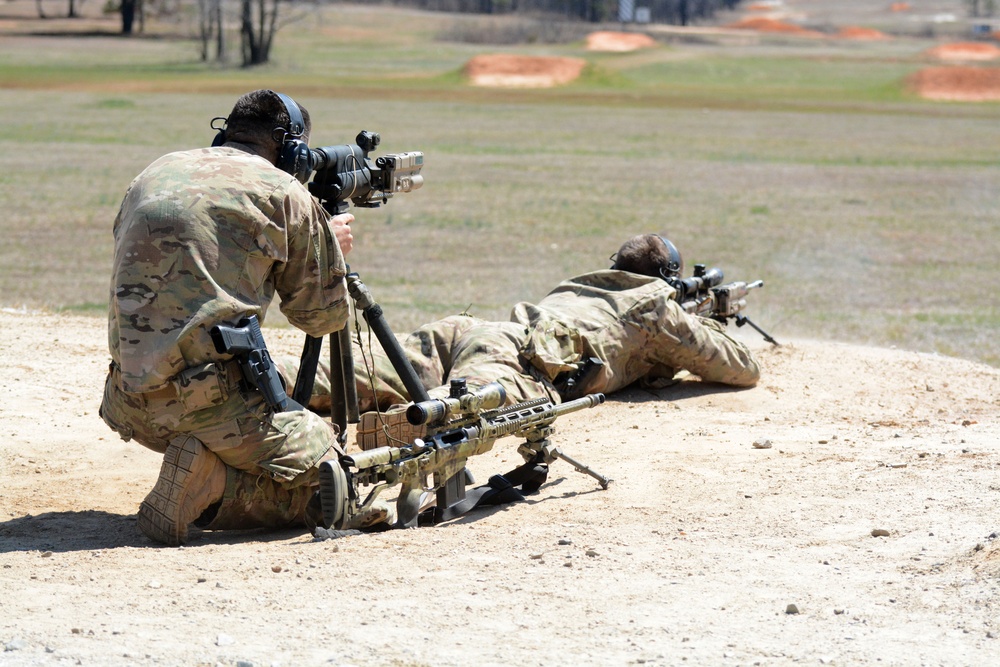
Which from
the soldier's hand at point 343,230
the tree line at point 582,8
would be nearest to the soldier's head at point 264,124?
the soldier's hand at point 343,230

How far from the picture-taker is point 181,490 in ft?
15.6

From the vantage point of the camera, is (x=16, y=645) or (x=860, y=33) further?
(x=860, y=33)

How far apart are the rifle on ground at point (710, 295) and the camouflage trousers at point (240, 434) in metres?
3.66

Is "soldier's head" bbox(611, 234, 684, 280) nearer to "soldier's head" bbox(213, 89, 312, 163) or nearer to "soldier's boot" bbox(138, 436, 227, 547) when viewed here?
"soldier's head" bbox(213, 89, 312, 163)

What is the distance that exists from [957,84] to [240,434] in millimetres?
56214

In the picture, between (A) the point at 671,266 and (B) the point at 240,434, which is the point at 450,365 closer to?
(A) the point at 671,266

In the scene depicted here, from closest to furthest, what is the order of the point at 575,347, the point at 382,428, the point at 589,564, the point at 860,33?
the point at 589,564, the point at 382,428, the point at 575,347, the point at 860,33

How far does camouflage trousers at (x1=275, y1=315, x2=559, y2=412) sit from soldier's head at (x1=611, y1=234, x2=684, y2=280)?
113 cm

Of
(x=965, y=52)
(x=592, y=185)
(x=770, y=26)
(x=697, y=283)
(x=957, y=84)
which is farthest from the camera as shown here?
(x=770, y=26)

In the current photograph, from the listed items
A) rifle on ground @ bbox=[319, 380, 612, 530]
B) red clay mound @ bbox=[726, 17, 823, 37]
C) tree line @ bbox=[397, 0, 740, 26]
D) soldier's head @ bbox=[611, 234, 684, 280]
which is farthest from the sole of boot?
red clay mound @ bbox=[726, 17, 823, 37]

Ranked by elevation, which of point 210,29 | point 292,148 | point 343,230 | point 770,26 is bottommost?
point 210,29

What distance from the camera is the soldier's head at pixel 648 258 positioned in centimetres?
784

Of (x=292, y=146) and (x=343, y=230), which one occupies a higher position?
(x=292, y=146)

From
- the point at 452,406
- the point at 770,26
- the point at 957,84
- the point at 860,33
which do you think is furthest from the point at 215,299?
the point at 770,26
